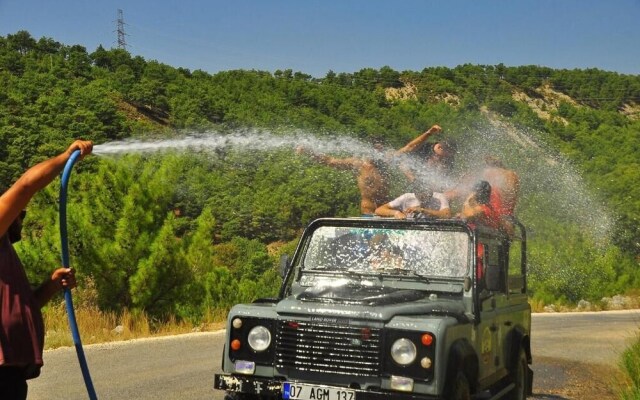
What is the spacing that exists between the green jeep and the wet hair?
35.7 inches

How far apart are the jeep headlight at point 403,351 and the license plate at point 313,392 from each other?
380 mm

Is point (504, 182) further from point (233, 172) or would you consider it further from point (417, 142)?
point (233, 172)

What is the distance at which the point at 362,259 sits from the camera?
732 cm

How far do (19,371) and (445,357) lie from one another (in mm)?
2825

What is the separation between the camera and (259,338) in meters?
6.10

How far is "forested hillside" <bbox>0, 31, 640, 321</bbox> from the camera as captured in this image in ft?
55.9

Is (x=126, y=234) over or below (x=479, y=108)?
below

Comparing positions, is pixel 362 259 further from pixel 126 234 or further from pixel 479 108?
pixel 479 108

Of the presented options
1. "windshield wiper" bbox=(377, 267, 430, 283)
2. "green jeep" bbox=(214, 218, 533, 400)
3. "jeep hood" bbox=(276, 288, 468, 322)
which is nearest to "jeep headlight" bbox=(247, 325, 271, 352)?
"green jeep" bbox=(214, 218, 533, 400)

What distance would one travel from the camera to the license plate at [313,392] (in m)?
5.63

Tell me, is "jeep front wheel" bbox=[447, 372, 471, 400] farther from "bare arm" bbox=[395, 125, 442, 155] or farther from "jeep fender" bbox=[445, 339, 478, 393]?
"bare arm" bbox=[395, 125, 442, 155]

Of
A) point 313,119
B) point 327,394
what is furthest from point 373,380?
point 313,119

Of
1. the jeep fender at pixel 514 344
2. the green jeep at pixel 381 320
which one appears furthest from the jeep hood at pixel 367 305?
the jeep fender at pixel 514 344

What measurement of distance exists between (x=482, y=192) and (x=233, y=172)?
156ft
